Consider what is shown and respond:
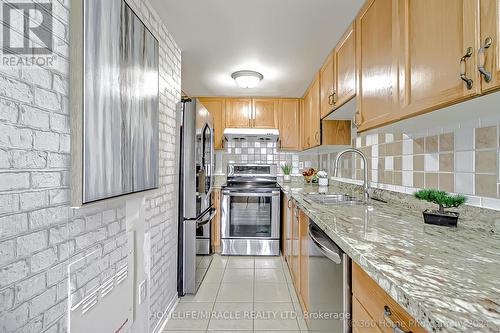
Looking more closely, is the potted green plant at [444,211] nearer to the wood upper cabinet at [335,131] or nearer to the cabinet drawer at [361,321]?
the cabinet drawer at [361,321]

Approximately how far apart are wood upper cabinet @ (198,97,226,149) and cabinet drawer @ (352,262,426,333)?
3183mm

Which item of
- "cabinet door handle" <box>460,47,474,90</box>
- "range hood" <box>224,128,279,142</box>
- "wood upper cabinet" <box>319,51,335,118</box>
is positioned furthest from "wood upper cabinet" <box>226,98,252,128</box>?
"cabinet door handle" <box>460,47,474,90</box>

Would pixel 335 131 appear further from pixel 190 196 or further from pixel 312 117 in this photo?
pixel 190 196

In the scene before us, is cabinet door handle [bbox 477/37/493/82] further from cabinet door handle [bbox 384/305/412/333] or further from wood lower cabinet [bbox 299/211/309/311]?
wood lower cabinet [bbox 299/211/309/311]

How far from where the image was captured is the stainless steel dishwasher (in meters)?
0.98

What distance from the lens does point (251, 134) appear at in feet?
11.8

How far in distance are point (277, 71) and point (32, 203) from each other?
2571 mm

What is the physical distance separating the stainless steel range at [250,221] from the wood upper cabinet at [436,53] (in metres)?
2.36

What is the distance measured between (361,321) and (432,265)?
0.33m

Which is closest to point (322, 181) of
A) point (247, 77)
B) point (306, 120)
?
point (306, 120)

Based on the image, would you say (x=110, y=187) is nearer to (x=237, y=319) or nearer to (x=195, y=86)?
(x=237, y=319)

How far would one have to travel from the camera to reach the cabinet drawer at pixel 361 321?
2.54 feet

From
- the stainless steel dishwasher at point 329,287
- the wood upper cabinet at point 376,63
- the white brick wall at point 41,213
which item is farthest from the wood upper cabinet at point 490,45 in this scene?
the white brick wall at point 41,213

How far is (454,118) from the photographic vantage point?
1.20 metres
